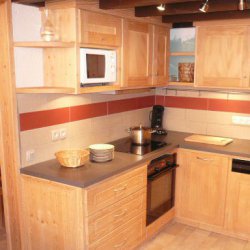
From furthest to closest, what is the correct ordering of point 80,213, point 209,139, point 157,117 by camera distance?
point 157,117
point 209,139
point 80,213

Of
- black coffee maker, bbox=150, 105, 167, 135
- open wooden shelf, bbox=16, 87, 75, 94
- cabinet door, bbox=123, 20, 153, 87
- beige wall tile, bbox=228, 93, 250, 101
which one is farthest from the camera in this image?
black coffee maker, bbox=150, 105, 167, 135

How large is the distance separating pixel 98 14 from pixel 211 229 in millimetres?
2436

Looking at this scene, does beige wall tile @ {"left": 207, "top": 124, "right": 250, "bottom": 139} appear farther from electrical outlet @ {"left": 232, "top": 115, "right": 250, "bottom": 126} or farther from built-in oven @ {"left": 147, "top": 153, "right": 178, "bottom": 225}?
built-in oven @ {"left": 147, "top": 153, "right": 178, "bottom": 225}

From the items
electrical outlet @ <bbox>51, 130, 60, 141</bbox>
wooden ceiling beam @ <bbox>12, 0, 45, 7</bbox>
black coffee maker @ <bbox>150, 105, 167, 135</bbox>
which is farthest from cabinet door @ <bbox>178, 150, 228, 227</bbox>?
wooden ceiling beam @ <bbox>12, 0, 45, 7</bbox>

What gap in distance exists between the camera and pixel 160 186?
3.40 meters

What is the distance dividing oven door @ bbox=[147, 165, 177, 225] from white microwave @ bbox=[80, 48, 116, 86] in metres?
1.02

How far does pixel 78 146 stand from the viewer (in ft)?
10.7

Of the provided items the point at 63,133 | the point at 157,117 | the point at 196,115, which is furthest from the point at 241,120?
the point at 63,133

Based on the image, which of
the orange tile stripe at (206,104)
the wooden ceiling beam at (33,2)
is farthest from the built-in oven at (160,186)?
the wooden ceiling beam at (33,2)

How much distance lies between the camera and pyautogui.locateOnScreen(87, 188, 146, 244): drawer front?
2600mm

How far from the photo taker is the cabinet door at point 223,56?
3.42 metres

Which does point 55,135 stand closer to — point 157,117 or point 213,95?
point 157,117

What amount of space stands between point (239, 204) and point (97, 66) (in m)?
1.93

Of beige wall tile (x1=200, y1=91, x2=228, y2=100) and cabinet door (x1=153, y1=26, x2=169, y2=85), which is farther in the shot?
beige wall tile (x1=200, y1=91, x2=228, y2=100)
